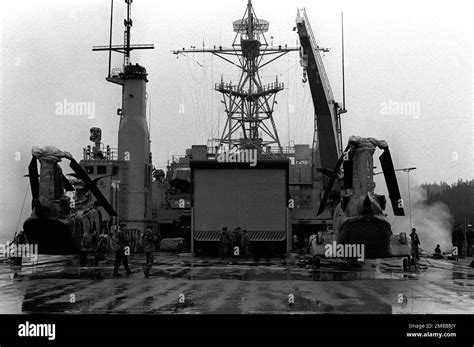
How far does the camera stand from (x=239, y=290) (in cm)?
1432

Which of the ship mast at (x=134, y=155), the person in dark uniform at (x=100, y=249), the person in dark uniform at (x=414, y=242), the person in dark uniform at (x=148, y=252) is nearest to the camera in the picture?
the person in dark uniform at (x=148, y=252)

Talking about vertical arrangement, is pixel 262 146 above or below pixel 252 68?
below

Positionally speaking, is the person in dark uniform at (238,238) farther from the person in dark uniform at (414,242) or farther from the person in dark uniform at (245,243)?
the person in dark uniform at (414,242)

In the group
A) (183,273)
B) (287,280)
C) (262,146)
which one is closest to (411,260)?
(287,280)

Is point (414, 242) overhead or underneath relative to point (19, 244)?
overhead

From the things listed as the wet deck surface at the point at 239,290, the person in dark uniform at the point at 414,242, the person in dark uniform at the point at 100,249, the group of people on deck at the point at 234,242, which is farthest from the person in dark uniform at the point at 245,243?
the person in dark uniform at the point at 414,242

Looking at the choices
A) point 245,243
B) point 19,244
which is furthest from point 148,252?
point 245,243

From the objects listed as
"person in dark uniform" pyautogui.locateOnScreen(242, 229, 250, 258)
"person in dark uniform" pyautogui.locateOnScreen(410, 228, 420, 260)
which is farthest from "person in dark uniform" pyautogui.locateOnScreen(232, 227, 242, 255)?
"person in dark uniform" pyautogui.locateOnScreen(410, 228, 420, 260)

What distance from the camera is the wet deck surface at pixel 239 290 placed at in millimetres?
11359

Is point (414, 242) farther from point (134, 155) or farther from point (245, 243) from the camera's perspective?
point (134, 155)

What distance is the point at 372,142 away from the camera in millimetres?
19203

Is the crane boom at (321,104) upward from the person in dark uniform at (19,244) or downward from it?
upward
